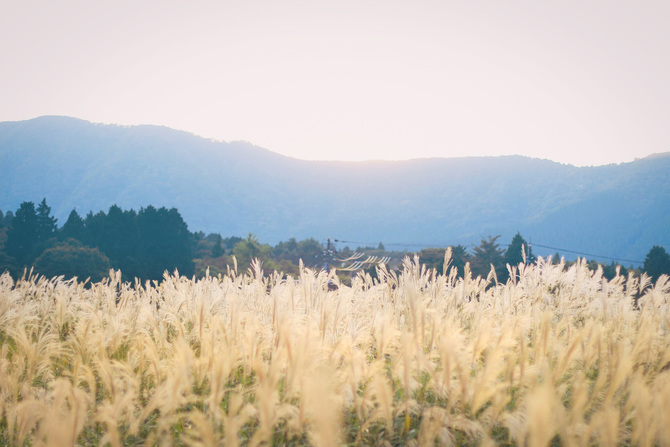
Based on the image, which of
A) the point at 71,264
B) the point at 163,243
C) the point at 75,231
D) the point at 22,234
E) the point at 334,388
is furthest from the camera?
the point at 75,231

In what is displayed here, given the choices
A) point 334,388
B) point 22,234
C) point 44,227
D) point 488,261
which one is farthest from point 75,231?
point 334,388

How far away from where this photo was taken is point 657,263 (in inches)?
1113

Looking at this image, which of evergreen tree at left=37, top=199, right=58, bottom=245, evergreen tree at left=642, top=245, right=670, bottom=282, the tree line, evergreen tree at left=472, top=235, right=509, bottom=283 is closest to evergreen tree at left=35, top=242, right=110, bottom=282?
the tree line

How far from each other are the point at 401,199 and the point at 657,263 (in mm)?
154708

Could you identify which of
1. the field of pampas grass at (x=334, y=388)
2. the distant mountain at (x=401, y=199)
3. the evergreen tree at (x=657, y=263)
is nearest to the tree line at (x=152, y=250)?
the evergreen tree at (x=657, y=263)

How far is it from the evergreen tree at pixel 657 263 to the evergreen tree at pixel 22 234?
52.3 meters

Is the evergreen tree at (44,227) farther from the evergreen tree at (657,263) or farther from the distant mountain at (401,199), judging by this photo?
the distant mountain at (401,199)

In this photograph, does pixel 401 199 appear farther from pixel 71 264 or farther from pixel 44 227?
pixel 71 264

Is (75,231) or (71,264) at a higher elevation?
(75,231)

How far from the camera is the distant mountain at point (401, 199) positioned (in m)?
144

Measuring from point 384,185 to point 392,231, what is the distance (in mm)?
35454

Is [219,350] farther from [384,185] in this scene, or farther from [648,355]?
[384,185]

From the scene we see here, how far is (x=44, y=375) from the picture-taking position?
8.55ft

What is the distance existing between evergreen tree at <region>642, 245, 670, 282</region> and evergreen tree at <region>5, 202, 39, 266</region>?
5233 centimetres
